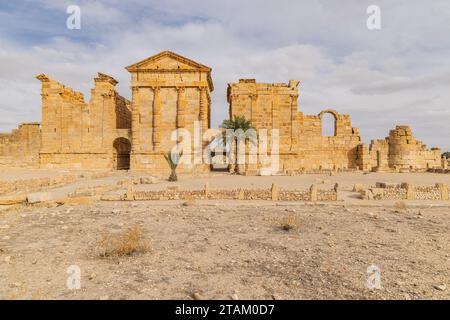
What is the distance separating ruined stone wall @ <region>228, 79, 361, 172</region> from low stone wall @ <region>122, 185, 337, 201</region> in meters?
16.0

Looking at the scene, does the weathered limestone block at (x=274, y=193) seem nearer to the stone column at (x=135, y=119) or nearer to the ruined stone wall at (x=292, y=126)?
the ruined stone wall at (x=292, y=126)

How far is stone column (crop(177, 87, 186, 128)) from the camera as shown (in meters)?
27.5

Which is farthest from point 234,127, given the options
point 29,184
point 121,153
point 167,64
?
point 29,184

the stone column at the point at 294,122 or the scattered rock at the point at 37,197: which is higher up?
the stone column at the point at 294,122

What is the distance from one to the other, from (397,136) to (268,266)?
29745 mm

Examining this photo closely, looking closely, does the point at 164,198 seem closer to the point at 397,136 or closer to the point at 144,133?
the point at 144,133

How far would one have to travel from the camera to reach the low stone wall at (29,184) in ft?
46.0

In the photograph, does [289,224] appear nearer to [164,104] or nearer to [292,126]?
[292,126]

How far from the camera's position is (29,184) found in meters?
15.3

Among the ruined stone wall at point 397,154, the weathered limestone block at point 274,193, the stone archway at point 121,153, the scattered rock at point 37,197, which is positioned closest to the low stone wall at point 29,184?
the scattered rock at point 37,197

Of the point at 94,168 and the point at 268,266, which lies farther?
the point at 94,168

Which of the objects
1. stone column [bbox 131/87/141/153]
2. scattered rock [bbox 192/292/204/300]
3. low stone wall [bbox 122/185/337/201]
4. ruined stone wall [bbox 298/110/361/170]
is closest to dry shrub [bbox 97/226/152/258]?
scattered rock [bbox 192/292/204/300]

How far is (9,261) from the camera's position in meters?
5.31
